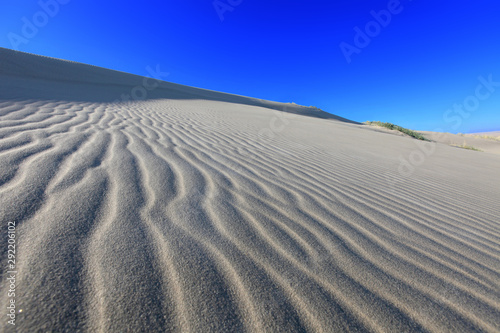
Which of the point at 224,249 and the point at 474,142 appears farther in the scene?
the point at 474,142

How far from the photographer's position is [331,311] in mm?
1010

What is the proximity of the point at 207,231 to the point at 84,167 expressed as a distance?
138 cm

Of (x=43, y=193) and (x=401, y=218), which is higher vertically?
(x=401, y=218)

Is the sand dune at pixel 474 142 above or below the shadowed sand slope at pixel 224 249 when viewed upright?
above

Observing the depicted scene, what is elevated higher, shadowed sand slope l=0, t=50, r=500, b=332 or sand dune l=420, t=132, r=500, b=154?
sand dune l=420, t=132, r=500, b=154

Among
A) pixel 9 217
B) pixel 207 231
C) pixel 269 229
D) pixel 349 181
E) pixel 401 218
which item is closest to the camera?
pixel 9 217

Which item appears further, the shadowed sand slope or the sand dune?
the sand dune

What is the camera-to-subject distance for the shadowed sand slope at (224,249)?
3.03 ft

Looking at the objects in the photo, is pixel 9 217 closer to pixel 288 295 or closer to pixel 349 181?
pixel 288 295

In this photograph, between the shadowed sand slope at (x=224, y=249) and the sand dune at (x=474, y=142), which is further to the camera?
the sand dune at (x=474, y=142)

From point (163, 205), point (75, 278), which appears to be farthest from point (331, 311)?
point (163, 205)

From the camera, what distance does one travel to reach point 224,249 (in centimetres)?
130

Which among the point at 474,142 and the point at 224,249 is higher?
the point at 474,142

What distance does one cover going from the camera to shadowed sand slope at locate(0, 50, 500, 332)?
925mm
